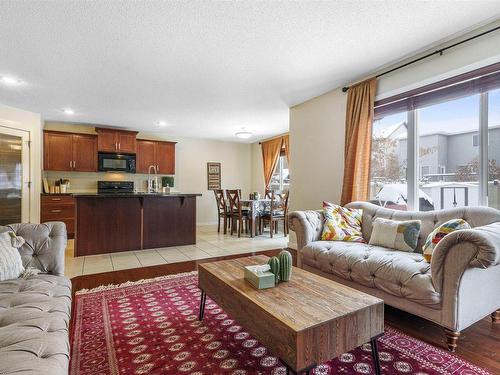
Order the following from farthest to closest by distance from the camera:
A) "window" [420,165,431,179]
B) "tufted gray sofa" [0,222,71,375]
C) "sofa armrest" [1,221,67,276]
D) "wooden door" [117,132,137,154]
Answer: "wooden door" [117,132,137,154] → "window" [420,165,431,179] → "sofa armrest" [1,221,67,276] → "tufted gray sofa" [0,222,71,375]

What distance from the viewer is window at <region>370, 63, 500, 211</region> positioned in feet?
8.19

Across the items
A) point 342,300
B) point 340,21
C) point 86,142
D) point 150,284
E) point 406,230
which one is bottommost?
point 150,284

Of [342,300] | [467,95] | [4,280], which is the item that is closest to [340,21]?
[467,95]

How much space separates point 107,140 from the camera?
19.6 ft

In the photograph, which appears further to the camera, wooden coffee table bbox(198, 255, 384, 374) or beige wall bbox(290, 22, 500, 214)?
beige wall bbox(290, 22, 500, 214)

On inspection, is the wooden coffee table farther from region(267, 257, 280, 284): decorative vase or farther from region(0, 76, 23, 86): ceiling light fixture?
region(0, 76, 23, 86): ceiling light fixture

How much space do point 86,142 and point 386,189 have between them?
585 cm

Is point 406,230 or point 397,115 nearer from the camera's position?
point 406,230

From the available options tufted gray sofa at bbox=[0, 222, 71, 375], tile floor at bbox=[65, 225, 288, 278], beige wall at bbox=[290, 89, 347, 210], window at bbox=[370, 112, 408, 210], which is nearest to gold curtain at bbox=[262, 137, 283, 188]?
tile floor at bbox=[65, 225, 288, 278]

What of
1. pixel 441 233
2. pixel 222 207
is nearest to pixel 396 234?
pixel 441 233

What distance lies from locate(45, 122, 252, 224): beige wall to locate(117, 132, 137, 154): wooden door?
59 centimetres

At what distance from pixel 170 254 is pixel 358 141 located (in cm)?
312

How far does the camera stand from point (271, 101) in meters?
4.41

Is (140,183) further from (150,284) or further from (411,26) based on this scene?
(411,26)
